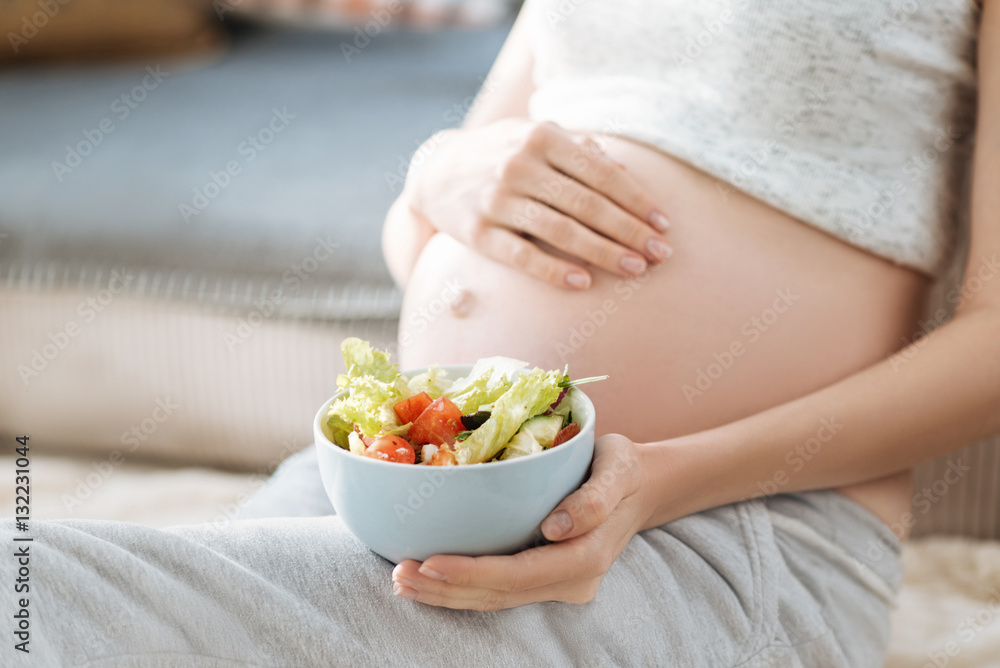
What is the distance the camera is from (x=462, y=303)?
0.72 meters

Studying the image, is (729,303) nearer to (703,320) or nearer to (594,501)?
(703,320)

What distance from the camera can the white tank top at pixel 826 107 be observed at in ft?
2.31

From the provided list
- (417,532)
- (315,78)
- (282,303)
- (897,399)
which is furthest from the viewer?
(315,78)

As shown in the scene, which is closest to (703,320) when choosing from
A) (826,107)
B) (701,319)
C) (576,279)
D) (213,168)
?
(701,319)

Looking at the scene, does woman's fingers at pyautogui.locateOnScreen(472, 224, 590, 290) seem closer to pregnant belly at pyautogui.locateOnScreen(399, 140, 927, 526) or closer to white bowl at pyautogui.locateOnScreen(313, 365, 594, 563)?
pregnant belly at pyautogui.locateOnScreen(399, 140, 927, 526)

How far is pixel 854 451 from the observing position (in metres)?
0.65

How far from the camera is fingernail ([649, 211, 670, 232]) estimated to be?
690 mm

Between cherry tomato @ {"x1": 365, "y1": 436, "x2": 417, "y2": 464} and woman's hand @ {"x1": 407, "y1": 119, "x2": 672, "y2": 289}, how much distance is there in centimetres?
26

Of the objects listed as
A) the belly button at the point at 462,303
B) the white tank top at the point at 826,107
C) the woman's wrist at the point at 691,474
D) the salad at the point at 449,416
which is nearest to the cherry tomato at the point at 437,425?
the salad at the point at 449,416

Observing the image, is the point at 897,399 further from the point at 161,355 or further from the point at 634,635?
the point at 161,355

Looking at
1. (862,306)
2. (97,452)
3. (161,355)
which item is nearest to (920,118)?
(862,306)

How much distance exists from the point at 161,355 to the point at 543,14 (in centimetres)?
83

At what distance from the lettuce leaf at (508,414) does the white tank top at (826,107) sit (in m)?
0.31

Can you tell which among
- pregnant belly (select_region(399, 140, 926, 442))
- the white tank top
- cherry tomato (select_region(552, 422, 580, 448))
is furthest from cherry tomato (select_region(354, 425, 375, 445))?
the white tank top
